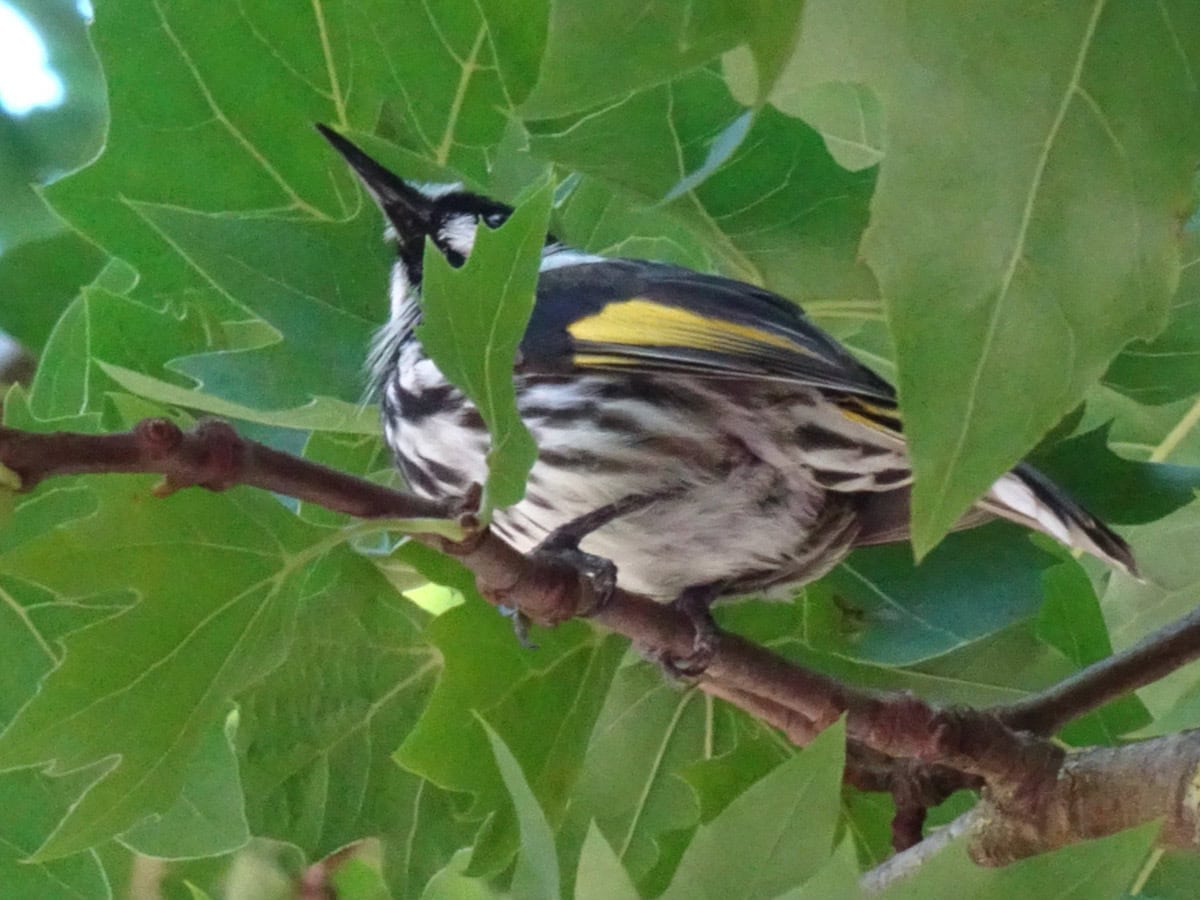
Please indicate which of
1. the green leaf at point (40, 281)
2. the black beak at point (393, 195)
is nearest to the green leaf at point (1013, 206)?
the black beak at point (393, 195)

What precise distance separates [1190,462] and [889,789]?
0.37 meters

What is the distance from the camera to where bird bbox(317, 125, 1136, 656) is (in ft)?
2.85

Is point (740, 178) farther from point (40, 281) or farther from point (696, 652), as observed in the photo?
point (40, 281)

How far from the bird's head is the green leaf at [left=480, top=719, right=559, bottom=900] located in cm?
42

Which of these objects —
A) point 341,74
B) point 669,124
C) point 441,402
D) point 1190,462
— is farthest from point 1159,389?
point 341,74

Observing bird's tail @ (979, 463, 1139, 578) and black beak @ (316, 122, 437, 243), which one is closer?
bird's tail @ (979, 463, 1139, 578)

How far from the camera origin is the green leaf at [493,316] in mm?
493

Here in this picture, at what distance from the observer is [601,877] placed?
569 millimetres

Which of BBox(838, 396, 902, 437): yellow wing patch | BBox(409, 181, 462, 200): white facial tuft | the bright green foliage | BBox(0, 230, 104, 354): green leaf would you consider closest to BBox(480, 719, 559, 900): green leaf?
the bright green foliage

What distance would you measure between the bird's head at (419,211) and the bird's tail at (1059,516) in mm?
391

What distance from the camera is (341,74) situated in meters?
0.93

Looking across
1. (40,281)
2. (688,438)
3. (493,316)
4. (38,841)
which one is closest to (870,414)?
(688,438)

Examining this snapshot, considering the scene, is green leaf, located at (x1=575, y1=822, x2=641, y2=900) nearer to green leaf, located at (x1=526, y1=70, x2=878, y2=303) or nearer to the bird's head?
green leaf, located at (x1=526, y1=70, x2=878, y2=303)

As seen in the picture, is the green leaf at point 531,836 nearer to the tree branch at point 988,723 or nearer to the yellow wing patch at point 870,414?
the tree branch at point 988,723
